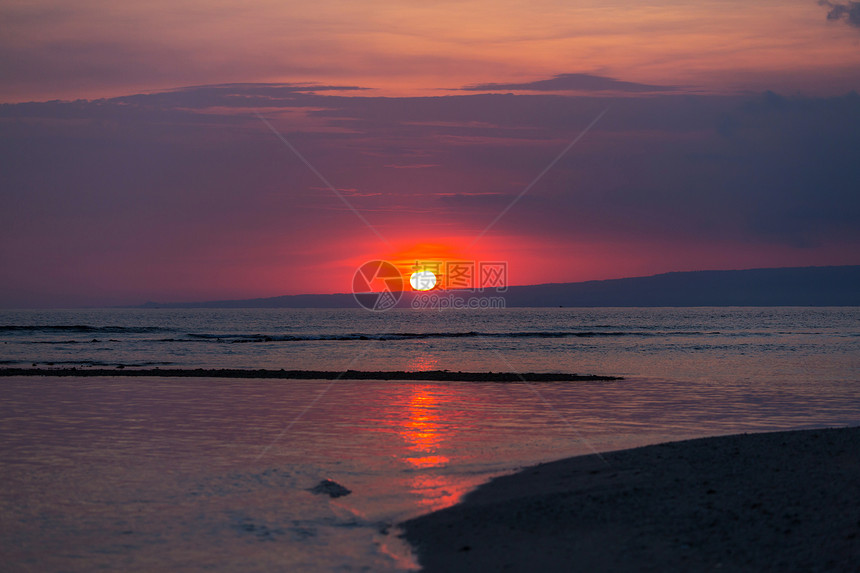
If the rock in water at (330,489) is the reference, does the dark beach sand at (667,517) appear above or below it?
above

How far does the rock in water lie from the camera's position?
11500mm

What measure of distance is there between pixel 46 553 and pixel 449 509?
16.9 feet

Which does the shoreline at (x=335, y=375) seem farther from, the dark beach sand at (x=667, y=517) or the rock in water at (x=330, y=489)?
the rock in water at (x=330, y=489)

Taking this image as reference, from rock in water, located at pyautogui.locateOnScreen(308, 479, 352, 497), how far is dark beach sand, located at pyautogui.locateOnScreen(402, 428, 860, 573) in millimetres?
2022

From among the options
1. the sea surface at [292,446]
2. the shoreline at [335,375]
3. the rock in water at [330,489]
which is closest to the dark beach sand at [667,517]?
the sea surface at [292,446]

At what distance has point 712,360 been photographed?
148 ft

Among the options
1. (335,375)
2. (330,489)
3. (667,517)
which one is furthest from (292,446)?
(335,375)

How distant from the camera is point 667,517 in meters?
9.06

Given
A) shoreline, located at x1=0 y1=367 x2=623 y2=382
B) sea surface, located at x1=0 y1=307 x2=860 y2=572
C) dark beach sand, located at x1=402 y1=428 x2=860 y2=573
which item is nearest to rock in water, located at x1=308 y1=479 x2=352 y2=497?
sea surface, located at x1=0 y1=307 x2=860 y2=572

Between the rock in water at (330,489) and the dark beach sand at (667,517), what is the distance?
202 centimetres

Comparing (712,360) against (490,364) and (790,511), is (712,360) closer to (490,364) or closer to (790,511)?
(490,364)

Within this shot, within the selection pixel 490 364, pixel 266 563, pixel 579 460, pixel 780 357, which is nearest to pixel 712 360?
pixel 780 357

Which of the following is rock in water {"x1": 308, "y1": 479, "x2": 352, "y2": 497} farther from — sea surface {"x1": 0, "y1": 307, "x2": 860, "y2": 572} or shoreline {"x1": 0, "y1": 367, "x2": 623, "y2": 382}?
shoreline {"x1": 0, "y1": 367, "x2": 623, "y2": 382}

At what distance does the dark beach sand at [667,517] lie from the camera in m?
7.79
